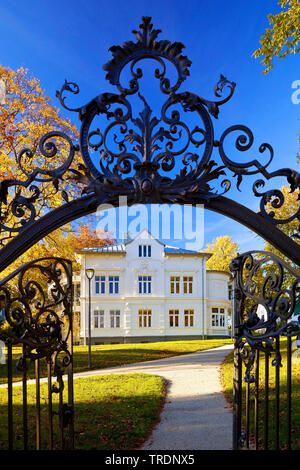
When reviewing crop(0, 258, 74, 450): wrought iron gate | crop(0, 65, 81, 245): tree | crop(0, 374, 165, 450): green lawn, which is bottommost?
crop(0, 374, 165, 450): green lawn

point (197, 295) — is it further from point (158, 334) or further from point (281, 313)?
point (281, 313)

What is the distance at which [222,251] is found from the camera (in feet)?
115

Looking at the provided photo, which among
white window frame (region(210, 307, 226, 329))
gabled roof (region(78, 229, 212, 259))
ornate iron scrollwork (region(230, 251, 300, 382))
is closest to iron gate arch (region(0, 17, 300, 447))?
ornate iron scrollwork (region(230, 251, 300, 382))

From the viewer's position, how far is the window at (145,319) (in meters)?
29.2

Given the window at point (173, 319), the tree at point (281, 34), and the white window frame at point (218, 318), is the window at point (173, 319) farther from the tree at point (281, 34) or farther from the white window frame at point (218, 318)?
the tree at point (281, 34)

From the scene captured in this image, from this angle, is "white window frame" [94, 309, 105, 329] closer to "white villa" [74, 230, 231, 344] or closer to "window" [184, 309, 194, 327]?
"white villa" [74, 230, 231, 344]

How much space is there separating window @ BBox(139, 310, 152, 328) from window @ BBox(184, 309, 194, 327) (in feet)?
9.49

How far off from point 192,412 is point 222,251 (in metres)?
29.1

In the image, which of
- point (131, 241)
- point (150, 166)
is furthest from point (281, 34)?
point (131, 241)

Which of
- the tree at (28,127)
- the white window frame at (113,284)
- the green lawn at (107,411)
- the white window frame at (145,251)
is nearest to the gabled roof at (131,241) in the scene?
the white window frame at (145,251)

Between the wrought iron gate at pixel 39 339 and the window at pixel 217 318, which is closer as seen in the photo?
the wrought iron gate at pixel 39 339

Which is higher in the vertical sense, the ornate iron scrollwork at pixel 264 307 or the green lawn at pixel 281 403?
the ornate iron scrollwork at pixel 264 307

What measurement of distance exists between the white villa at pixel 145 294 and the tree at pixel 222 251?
359cm

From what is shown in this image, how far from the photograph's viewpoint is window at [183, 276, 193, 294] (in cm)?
3044
